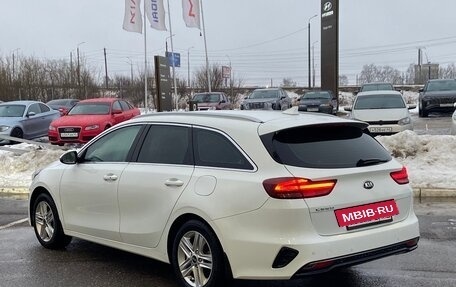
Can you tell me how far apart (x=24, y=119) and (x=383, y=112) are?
39.2ft

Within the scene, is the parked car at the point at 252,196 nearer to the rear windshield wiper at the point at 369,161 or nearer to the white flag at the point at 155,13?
the rear windshield wiper at the point at 369,161

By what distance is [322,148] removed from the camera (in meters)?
4.43

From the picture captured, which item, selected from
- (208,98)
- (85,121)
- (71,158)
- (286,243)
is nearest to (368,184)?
(286,243)

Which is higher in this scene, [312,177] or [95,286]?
[312,177]

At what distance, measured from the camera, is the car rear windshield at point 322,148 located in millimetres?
4266

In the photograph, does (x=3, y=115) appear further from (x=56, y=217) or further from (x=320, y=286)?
(x=320, y=286)

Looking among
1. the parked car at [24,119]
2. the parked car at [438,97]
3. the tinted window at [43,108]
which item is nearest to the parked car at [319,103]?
the parked car at [438,97]

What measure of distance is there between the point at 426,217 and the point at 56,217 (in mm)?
5165

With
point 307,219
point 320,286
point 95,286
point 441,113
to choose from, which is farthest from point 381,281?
point 441,113

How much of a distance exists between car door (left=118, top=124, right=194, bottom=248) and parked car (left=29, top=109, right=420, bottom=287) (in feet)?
0.04

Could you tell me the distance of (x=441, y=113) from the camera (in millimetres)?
25406

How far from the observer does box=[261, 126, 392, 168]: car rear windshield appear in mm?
4266

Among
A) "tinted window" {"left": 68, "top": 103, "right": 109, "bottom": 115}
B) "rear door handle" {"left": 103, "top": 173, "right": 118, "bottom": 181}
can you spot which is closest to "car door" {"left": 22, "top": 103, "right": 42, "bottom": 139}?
"tinted window" {"left": 68, "top": 103, "right": 109, "bottom": 115}

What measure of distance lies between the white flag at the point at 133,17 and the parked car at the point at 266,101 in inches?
289
